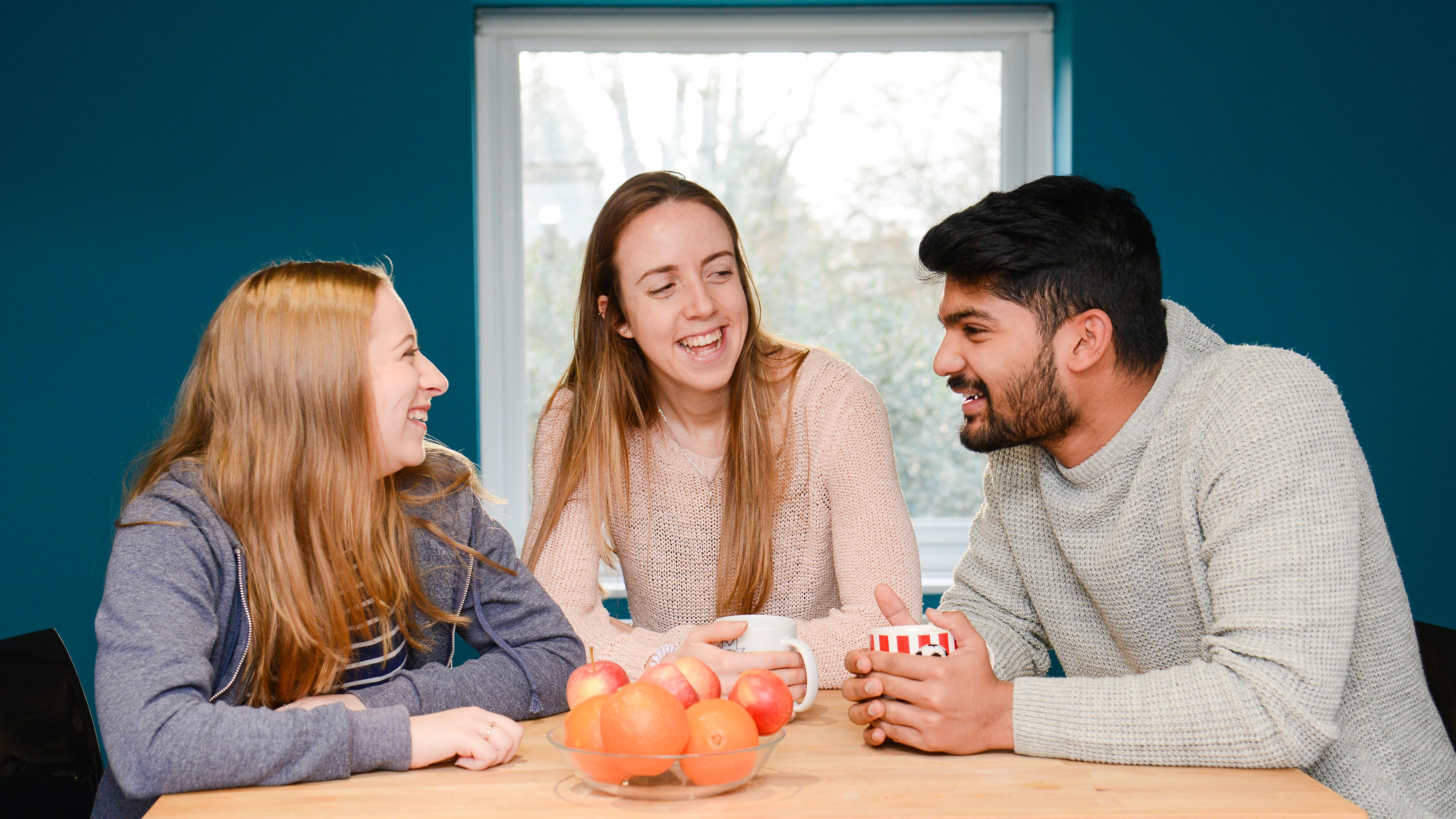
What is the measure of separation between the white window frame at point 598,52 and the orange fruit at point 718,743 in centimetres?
213

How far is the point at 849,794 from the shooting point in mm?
1057

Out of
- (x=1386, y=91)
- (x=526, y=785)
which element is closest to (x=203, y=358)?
(x=526, y=785)

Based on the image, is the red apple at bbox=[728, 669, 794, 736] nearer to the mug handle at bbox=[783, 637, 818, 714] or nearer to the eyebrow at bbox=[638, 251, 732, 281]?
the mug handle at bbox=[783, 637, 818, 714]

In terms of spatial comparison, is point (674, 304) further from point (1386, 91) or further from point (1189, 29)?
point (1386, 91)

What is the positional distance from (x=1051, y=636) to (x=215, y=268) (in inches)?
94.0

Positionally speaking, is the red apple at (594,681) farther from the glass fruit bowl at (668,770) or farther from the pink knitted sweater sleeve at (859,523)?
the pink knitted sweater sleeve at (859,523)

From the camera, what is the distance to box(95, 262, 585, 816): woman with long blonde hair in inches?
44.9

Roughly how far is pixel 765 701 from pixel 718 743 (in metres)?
0.12

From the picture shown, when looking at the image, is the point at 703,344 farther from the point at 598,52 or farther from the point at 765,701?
the point at 598,52

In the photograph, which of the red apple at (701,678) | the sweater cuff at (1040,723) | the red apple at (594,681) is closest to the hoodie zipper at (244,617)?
the red apple at (594,681)

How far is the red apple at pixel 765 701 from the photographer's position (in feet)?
3.66

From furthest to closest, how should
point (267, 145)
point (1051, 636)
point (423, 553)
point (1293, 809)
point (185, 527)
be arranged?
point (267, 145) → point (1051, 636) → point (423, 553) → point (185, 527) → point (1293, 809)

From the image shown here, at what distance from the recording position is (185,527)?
1.28 m

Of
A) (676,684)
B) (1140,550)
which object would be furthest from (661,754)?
(1140,550)
